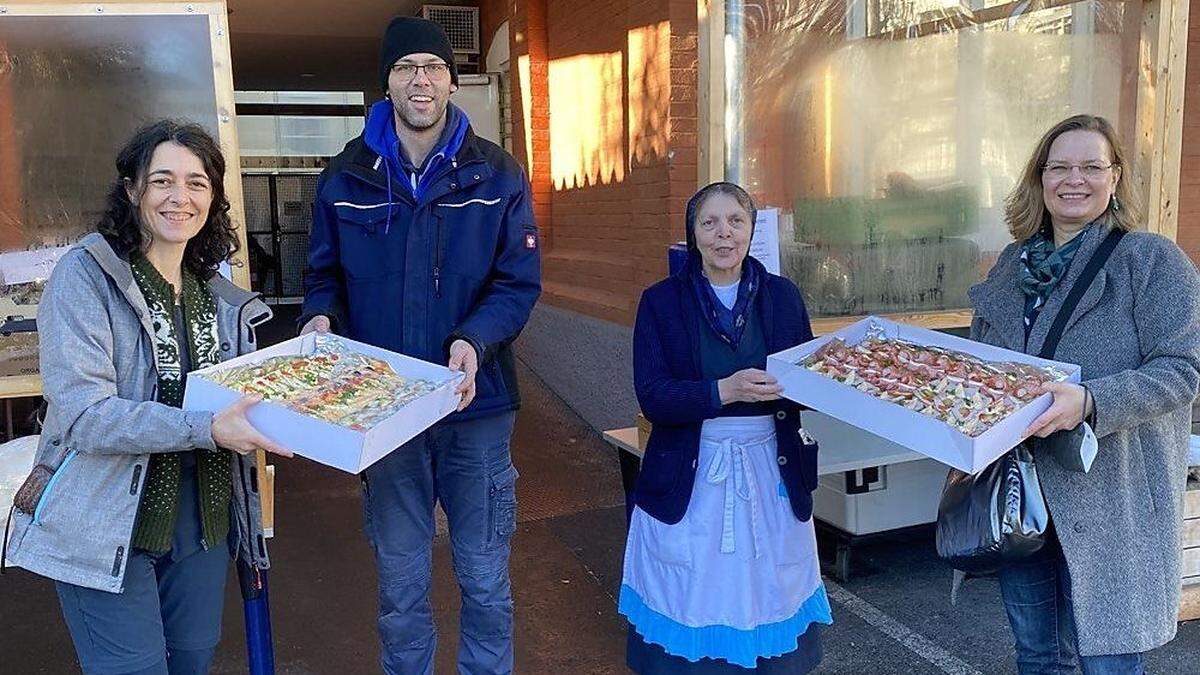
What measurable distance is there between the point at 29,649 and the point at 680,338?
2823 millimetres

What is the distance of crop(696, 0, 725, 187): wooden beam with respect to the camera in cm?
358

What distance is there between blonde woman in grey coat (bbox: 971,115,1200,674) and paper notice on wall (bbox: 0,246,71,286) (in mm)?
3543

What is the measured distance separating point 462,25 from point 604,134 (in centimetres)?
312

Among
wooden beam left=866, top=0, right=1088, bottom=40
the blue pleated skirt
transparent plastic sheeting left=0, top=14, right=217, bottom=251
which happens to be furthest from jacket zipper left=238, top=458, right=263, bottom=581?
wooden beam left=866, top=0, right=1088, bottom=40

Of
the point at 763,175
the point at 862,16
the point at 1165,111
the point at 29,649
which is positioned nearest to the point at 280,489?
the point at 29,649

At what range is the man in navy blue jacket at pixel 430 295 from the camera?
256 cm

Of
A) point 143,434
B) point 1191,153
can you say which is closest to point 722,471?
point 143,434

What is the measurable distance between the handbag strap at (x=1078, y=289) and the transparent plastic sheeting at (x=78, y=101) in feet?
10.1

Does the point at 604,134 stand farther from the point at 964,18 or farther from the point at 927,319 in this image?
the point at 927,319

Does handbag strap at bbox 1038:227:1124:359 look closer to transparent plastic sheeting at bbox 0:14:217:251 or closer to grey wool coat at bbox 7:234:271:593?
grey wool coat at bbox 7:234:271:593

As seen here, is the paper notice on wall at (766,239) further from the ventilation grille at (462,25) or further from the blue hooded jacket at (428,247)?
the ventilation grille at (462,25)

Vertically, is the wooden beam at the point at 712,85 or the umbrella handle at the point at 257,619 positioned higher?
the wooden beam at the point at 712,85

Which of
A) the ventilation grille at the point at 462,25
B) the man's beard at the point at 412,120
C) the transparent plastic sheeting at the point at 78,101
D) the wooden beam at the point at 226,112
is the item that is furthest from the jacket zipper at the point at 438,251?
the ventilation grille at the point at 462,25

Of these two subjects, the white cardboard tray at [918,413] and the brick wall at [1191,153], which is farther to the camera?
the brick wall at [1191,153]
